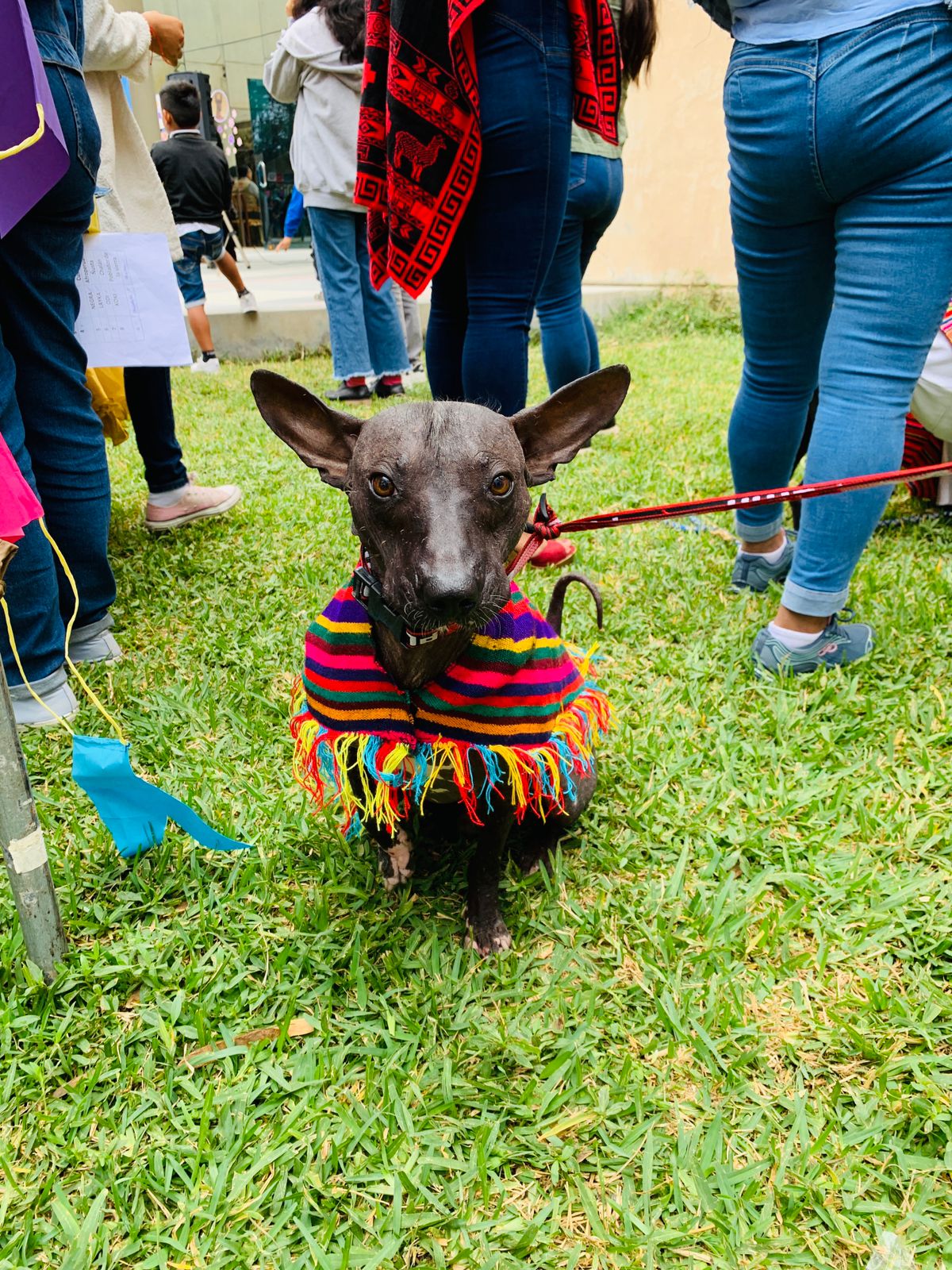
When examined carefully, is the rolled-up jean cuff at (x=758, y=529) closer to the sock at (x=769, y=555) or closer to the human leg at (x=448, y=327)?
the sock at (x=769, y=555)

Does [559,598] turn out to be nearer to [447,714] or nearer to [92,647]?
[447,714]

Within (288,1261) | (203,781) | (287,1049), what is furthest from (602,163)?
(288,1261)

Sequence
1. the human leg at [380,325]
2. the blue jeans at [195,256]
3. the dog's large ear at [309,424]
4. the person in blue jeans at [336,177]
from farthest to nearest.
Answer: the blue jeans at [195,256] < the human leg at [380,325] < the person in blue jeans at [336,177] < the dog's large ear at [309,424]

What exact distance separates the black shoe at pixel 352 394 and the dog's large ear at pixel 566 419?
4.79 metres

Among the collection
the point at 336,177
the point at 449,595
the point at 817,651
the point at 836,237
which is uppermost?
the point at 836,237

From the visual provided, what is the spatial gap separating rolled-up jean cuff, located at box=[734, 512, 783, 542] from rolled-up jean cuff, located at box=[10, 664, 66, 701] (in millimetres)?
2107

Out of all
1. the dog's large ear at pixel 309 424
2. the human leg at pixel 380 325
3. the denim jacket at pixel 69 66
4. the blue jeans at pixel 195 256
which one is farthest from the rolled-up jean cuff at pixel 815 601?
the blue jeans at pixel 195 256

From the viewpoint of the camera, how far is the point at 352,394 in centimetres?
606

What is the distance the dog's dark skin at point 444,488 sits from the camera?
123 centimetres

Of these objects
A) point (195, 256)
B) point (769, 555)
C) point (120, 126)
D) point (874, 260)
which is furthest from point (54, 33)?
point (195, 256)

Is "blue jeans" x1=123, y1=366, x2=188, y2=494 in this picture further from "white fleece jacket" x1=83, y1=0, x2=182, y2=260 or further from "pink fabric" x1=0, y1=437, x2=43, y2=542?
"pink fabric" x1=0, y1=437, x2=43, y2=542

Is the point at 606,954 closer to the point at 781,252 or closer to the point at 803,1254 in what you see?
the point at 803,1254

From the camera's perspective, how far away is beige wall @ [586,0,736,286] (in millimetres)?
8484

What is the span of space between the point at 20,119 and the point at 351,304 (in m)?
4.51
